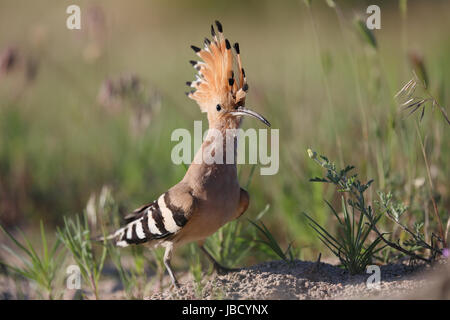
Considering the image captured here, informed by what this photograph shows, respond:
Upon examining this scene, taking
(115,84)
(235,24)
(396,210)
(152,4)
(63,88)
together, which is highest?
(152,4)

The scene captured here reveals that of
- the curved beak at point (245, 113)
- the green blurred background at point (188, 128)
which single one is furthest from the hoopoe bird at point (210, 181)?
the green blurred background at point (188, 128)

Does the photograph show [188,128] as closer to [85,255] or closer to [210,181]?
[85,255]

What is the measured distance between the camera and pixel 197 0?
13.3 meters

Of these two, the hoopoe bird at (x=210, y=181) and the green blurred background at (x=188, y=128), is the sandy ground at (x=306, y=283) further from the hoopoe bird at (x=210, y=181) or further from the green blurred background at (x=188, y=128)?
the green blurred background at (x=188, y=128)

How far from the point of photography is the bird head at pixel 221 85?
2.05 m

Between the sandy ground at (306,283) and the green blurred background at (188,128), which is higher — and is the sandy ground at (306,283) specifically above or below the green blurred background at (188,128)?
below

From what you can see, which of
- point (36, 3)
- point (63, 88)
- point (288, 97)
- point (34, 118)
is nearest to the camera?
point (288, 97)

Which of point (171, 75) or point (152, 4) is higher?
point (152, 4)

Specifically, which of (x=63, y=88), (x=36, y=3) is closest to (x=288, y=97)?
(x=63, y=88)

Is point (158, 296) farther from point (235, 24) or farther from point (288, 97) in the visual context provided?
point (235, 24)

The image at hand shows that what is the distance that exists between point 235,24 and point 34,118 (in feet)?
23.8

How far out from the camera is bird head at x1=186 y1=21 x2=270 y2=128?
2.05 m

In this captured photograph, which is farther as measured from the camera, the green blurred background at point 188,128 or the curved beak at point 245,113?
the green blurred background at point 188,128

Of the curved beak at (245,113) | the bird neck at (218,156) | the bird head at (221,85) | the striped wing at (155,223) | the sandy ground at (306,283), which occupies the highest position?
the bird head at (221,85)
